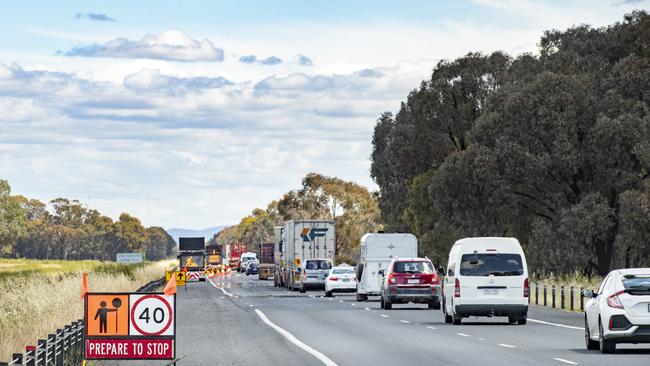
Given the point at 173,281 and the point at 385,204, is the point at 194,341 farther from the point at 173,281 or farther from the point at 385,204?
the point at 385,204

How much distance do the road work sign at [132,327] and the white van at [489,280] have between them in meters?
17.8

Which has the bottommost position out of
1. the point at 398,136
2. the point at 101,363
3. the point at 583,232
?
the point at 101,363

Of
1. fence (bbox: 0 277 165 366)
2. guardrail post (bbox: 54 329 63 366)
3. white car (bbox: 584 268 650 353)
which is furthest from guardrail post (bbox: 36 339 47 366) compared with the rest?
white car (bbox: 584 268 650 353)

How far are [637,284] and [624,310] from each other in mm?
718

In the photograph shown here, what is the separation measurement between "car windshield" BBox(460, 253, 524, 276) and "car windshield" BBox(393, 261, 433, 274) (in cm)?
943

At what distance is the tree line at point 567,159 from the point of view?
206ft

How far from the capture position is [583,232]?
62125 mm

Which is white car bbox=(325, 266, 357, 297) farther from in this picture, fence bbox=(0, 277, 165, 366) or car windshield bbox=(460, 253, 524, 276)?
fence bbox=(0, 277, 165, 366)

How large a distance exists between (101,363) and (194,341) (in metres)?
5.99

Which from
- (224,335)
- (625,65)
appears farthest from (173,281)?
(625,65)

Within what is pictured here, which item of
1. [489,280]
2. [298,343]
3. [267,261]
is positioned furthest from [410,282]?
[267,261]

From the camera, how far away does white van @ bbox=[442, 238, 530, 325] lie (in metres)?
35.2

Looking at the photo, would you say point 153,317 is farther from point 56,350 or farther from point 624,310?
point 624,310

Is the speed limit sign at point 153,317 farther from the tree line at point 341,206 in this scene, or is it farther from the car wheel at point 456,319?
the tree line at point 341,206
